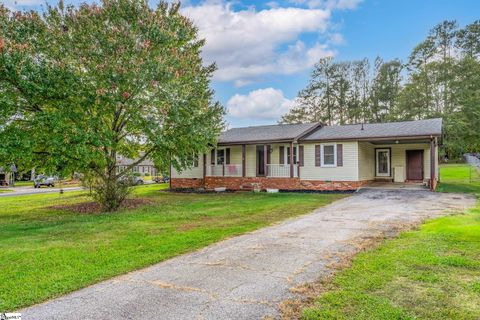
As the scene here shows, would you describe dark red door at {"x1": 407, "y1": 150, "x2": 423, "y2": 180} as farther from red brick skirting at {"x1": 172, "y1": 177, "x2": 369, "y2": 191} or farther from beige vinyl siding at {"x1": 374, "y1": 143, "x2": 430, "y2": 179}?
red brick skirting at {"x1": 172, "y1": 177, "x2": 369, "y2": 191}

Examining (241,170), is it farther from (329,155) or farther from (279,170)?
(329,155)

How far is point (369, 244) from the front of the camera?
6488 mm

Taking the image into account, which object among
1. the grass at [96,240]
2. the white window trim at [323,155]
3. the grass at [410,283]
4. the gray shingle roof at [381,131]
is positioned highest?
the gray shingle roof at [381,131]

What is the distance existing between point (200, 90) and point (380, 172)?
12.5 m

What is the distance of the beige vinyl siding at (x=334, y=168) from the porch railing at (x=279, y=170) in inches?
30.5

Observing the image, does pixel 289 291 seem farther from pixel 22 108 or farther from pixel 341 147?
pixel 341 147

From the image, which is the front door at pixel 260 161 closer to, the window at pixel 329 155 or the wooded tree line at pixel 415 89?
the window at pixel 329 155

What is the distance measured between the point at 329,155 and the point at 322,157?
39 centimetres

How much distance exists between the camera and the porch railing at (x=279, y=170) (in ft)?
63.9

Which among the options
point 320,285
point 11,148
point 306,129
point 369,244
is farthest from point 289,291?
point 306,129

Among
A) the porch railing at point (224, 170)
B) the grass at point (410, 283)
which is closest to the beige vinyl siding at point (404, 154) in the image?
the porch railing at point (224, 170)

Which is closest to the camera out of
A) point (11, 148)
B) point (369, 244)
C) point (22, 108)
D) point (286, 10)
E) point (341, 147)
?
point (369, 244)

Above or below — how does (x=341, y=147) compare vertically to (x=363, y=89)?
below

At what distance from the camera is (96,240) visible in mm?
7504
